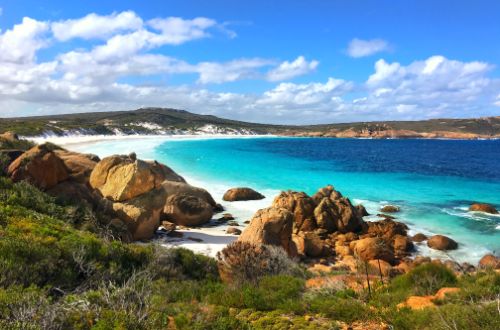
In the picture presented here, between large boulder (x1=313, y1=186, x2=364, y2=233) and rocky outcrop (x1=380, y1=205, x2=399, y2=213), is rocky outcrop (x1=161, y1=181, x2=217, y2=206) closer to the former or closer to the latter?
large boulder (x1=313, y1=186, x2=364, y2=233)

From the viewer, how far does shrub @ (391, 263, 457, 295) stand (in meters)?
9.19

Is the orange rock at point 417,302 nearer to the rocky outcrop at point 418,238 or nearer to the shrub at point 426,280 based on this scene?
the shrub at point 426,280

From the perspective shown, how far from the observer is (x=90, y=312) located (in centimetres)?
603

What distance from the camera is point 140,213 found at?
739 inches

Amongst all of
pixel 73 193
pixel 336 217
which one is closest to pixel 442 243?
pixel 336 217

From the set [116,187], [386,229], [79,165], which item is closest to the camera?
[116,187]

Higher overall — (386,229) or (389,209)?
(386,229)

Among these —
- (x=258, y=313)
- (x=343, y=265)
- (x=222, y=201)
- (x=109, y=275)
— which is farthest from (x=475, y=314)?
(x=222, y=201)

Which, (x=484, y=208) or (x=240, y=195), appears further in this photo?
(x=240, y=195)

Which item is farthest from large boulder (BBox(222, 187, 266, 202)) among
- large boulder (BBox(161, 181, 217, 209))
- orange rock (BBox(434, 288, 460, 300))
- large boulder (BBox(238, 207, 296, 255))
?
orange rock (BBox(434, 288, 460, 300))

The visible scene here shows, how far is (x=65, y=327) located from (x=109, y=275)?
310 centimetres

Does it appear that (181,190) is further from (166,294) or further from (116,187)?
(166,294)

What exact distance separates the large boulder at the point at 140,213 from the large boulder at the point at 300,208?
28.0 feet

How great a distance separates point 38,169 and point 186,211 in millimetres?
9566
